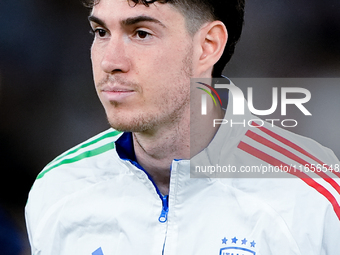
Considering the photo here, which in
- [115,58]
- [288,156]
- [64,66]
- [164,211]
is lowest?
[164,211]

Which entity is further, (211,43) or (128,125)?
(211,43)

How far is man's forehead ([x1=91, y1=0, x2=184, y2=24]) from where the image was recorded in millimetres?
1001

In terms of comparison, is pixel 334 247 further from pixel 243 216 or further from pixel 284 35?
pixel 284 35

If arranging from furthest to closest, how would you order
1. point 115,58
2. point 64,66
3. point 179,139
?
point 64,66, point 179,139, point 115,58

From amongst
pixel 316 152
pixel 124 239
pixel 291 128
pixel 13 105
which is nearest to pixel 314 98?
pixel 291 128

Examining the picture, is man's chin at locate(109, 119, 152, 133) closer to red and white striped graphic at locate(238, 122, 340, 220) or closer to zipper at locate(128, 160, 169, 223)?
zipper at locate(128, 160, 169, 223)

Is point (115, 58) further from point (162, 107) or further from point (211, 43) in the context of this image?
point (211, 43)

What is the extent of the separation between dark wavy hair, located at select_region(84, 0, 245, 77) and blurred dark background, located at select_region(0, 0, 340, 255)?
0.80 meters

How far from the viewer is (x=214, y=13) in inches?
46.1

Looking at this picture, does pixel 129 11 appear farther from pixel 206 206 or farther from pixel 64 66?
pixel 64 66

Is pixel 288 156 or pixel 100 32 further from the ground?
pixel 100 32

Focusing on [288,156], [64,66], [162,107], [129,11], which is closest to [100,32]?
[129,11]

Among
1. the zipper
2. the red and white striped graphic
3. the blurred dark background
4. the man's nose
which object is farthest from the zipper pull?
the blurred dark background

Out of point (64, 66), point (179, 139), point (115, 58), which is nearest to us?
point (115, 58)
